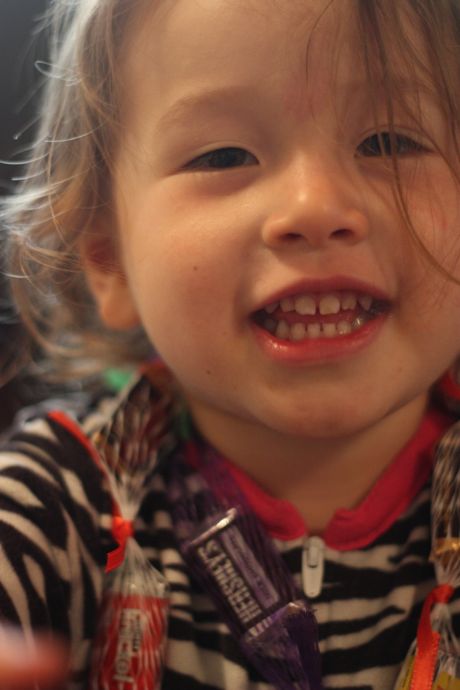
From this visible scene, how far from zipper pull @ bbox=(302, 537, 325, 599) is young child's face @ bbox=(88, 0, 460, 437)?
15 cm

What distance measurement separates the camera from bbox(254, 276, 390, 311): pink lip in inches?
25.0

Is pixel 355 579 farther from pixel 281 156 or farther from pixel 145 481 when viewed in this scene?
pixel 281 156

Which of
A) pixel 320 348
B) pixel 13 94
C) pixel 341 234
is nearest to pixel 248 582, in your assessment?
pixel 320 348

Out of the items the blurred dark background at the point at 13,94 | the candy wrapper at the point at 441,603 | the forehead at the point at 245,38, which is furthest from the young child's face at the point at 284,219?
the blurred dark background at the point at 13,94

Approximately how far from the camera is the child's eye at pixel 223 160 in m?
0.67

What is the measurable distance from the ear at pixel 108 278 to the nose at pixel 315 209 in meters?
0.27

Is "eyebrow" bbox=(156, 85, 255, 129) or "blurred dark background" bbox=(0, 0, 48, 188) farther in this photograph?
"blurred dark background" bbox=(0, 0, 48, 188)

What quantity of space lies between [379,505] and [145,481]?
9.9 inches

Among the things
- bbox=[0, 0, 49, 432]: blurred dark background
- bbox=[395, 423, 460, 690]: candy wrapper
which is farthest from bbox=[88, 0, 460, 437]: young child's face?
bbox=[0, 0, 49, 432]: blurred dark background

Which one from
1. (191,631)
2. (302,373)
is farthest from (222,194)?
(191,631)

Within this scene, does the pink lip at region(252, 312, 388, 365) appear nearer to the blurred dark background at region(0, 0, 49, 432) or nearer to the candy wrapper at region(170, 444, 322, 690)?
the candy wrapper at region(170, 444, 322, 690)

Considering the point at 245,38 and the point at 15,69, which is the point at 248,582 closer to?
the point at 245,38

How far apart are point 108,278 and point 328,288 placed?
33cm

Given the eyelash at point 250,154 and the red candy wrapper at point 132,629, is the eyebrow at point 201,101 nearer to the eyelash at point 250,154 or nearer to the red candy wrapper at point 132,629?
the eyelash at point 250,154
